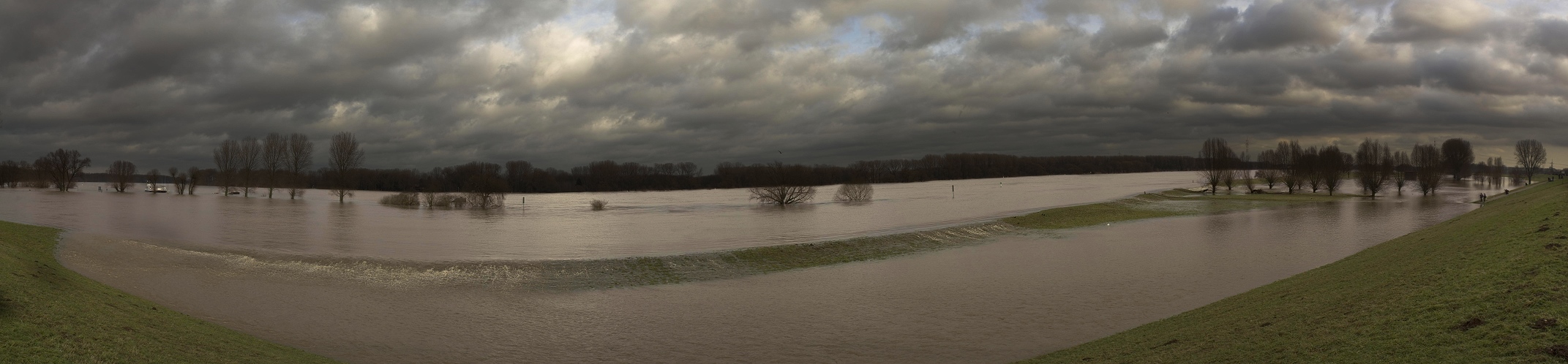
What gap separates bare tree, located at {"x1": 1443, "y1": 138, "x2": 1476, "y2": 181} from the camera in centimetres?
13075

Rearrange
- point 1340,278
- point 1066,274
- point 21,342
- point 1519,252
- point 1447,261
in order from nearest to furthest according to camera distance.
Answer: point 21,342, point 1519,252, point 1447,261, point 1340,278, point 1066,274

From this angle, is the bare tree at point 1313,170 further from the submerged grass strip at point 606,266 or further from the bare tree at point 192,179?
the bare tree at point 192,179

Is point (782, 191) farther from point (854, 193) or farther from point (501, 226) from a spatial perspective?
point (501, 226)

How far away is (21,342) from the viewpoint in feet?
27.6

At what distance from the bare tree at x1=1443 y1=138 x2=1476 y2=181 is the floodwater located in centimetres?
14036

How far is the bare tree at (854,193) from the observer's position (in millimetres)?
86312

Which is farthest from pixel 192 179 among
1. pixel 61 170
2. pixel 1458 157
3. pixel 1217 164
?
pixel 1458 157

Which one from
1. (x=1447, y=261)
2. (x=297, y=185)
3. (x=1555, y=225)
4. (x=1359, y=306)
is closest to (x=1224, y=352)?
(x=1359, y=306)

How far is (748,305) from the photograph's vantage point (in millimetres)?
18688

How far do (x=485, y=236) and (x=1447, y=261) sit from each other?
39553 millimetres

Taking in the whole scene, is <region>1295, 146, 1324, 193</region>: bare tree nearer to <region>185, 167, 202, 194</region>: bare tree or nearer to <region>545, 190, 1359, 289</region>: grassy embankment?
<region>545, 190, 1359, 289</region>: grassy embankment

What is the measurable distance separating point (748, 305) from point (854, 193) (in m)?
68.8

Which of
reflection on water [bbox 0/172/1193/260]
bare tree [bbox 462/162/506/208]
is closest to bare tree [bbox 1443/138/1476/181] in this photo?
reflection on water [bbox 0/172/1193/260]

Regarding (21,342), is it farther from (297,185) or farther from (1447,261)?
(297,185)
